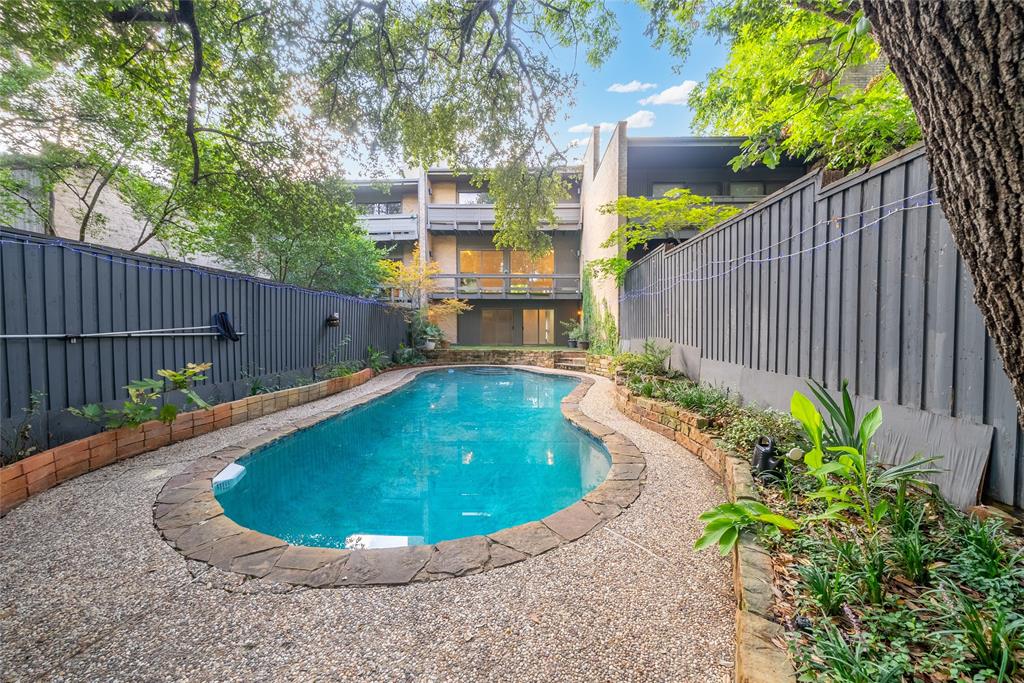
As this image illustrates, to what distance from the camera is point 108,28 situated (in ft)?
13.5

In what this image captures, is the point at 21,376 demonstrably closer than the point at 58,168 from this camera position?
Yes

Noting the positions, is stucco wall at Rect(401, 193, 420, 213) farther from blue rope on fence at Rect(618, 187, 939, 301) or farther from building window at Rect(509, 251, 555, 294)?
blue rope on fence at Rect(618, 187, 939, 301)

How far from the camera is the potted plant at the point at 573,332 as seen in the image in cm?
1353

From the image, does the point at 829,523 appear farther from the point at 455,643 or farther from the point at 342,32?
the point at 342,32

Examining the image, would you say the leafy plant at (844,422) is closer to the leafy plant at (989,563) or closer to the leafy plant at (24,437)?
the leafy plant at (989,563)

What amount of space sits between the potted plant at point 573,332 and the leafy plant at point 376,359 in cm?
657

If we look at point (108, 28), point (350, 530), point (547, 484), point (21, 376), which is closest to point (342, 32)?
point (108, 28)

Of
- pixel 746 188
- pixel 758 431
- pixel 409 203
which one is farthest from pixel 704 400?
pixel 409 203

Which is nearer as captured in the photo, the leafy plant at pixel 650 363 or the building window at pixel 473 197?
the leafy plant at pixel 650 363

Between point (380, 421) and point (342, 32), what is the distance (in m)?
5.16

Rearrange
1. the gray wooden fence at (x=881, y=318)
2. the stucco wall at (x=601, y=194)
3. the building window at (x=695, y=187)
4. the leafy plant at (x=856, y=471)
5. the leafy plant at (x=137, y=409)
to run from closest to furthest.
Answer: the leafy plant at (x=856, y=471), the gray wooden fence at (x=881, y=318), the leafy plant at (x=137, y=409), the stucco wall at (x=601, y=194), the building window at (x=695, y=187)

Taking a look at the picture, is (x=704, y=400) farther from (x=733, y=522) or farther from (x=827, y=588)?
(x=827, y=588)

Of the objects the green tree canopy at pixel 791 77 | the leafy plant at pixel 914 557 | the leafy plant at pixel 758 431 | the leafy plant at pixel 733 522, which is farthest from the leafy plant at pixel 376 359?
the leafy plant at pixel 914 557

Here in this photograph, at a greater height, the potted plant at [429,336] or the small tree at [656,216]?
the small tree at [656,216]
